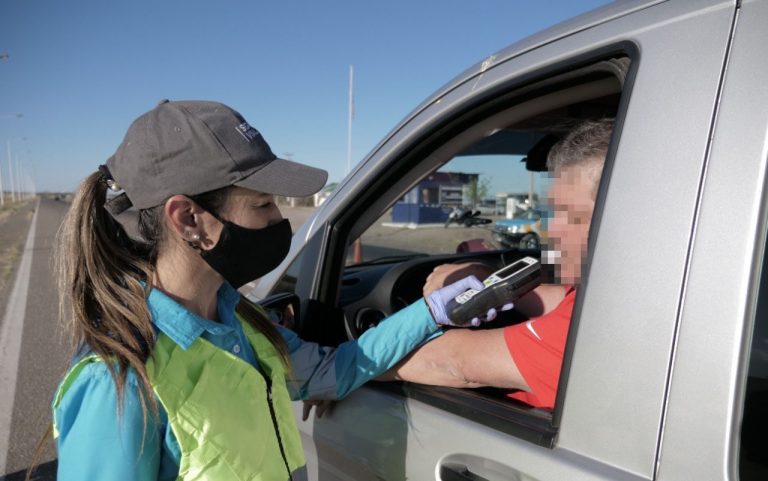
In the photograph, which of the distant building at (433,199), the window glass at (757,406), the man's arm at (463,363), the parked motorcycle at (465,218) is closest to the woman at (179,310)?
the man's arm at (463,363)

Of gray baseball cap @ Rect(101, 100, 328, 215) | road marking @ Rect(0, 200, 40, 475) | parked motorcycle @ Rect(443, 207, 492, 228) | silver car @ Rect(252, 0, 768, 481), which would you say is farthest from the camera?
road marking @ Rect(0, 200, 40, 475)

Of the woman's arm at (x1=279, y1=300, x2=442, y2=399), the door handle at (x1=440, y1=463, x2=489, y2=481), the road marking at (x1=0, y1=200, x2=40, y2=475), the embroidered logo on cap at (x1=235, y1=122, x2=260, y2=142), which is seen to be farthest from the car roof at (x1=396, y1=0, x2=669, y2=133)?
the road marking at (x1=0, y1=200, x2=40, y2=475)

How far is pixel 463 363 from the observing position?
60.9 inches

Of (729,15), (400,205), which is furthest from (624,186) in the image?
(400,205)

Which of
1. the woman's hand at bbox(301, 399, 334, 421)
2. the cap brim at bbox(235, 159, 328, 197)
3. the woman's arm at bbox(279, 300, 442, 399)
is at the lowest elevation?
the woman's hand at bbox(301, 399, 334, 421)

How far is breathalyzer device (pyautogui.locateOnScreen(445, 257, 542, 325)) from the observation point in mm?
1565

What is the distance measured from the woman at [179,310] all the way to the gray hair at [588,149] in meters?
0.67

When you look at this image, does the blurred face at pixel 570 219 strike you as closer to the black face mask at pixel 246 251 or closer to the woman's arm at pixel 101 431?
the black face mask at pixel 246 251

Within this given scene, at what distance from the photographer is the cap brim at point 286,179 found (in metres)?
1.32

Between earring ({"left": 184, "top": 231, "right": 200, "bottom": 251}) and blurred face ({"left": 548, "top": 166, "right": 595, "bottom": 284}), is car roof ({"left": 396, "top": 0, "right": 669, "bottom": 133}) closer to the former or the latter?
blurred face ({"left": 548, "top": 166, "right": 595, "bottom": 284})

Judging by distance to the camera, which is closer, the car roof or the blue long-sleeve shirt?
the blue long-sleeve shirt

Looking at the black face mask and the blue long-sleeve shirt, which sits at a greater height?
the black face mask

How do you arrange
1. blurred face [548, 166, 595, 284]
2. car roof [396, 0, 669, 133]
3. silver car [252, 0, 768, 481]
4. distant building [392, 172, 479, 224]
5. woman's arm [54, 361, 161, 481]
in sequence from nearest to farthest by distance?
silver car [252, 0, 768, 481], woman's arm [54, 361, 161, 481], car roof [396, 0, 669, 133], blurred face [548, 166, 595, 284], distant building [392, 172, 479, 224]

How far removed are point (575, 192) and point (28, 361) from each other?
602cm
